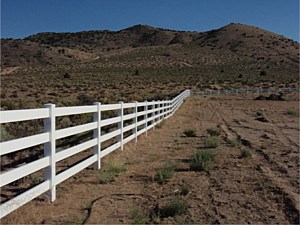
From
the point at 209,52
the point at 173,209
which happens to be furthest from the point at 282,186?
the point at 209,52

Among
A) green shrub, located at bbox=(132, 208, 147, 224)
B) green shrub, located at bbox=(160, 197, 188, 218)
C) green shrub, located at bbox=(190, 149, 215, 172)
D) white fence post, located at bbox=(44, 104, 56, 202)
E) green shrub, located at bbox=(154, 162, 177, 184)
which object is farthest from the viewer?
green shrub, located at bbox=(190, 149, 215, 172)

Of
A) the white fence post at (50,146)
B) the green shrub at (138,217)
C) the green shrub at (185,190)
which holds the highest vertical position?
the white fence post at (50,146)

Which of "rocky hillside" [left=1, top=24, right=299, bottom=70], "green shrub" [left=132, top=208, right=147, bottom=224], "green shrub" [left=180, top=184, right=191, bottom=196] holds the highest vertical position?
"rocky hillside" [left=1, top=24, right=299, bottom=70]

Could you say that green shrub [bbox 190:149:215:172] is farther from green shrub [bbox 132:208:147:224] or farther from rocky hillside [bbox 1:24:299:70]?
rocky hillside [bbox 1:24:299:70]

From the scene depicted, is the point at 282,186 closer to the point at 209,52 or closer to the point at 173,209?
the point at 173,209

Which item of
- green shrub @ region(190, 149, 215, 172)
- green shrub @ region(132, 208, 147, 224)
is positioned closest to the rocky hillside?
green shrub @ region(190, 149, 215, 172)

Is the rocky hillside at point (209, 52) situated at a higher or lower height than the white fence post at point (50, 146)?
higher


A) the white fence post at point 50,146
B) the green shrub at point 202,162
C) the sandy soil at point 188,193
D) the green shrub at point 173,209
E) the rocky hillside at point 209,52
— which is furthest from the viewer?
the rocky hillside at point 209,52

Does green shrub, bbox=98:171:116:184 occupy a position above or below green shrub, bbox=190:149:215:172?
below

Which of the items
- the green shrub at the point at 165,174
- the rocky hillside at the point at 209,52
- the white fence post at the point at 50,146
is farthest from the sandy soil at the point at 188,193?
the rocky hillside at the point at 209,52

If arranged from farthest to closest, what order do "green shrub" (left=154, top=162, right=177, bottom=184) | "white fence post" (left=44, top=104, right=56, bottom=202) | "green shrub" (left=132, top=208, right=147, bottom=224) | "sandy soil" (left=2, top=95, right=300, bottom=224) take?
1. "green shrub" (left=154, top=162, right=177, bottom=184)
2. "white fence post" (left=44, top=104, right=56, bottom=202)
3. "sandy soil" (left=2, top=95, right=300, bottom=224)
4. "green shrub" (left=132, top=208, right=147, bottom=224)

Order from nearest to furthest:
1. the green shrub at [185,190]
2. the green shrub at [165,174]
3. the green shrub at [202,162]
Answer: the green shrub at [185,190] < the green shrub at [165,174] < the green shrub at [202,162]

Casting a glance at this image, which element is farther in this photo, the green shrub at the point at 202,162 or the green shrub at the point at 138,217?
the green shrub at the point at 202,162

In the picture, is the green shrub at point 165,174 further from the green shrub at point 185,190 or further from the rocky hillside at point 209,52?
the rocky hillside at point 209,52
